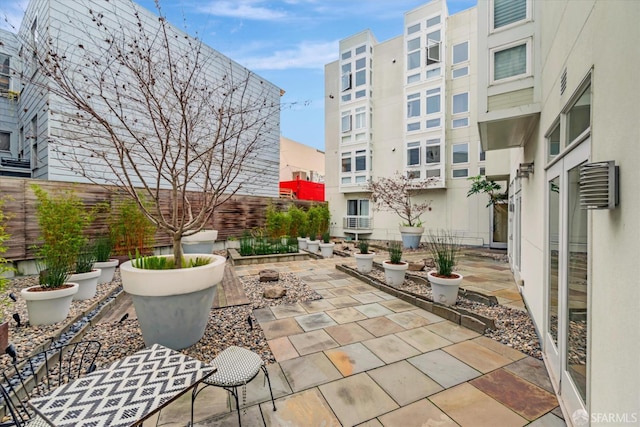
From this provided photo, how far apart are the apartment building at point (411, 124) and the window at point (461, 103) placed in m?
0.04

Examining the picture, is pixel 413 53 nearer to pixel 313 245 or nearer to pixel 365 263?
pixel 313 245

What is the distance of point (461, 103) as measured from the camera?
11.5 metres

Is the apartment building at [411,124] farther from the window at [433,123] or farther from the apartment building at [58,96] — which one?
the apartment building at [58,96]

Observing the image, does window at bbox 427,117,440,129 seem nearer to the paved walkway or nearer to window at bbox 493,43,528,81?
window at bbox 493,43,528,81

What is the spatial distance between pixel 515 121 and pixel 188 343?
15.6 feet

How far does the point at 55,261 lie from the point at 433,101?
1339 cm

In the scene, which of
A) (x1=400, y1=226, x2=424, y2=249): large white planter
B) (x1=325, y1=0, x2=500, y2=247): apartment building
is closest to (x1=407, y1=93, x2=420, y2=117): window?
(x1=325, y1=0, x2=500, y2=247): apartment building

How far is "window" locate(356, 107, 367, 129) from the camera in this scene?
45.1 ft

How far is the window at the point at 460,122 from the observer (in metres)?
11.4

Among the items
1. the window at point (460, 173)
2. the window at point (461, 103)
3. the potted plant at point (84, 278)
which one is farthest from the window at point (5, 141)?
the window at point (461, 103)

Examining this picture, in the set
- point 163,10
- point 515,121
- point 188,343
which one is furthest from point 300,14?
point 188,343

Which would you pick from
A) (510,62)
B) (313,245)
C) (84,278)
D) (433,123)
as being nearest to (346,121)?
(433,123)

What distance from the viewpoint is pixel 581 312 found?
1.75m

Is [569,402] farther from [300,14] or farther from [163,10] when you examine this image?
[300,14]
